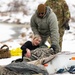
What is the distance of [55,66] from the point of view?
627cm

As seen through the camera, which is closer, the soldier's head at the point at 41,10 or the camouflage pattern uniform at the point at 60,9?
the soldier's head at the point at 41,10

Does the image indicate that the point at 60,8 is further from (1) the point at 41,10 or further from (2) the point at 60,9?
(1) the point at 41,10

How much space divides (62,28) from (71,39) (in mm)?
4205

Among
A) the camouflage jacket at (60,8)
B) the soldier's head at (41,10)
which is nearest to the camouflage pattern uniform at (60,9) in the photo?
the camouflage jacket at (60,8)

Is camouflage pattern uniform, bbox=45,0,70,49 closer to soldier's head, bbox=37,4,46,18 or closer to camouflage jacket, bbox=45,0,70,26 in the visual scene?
camouflage jacket, bbox=45,0,70,26

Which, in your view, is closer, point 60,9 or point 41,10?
point 41,10

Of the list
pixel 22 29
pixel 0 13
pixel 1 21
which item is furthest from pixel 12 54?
pixel 0 13

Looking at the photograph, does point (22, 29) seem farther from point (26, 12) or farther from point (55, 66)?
point (55, 66)

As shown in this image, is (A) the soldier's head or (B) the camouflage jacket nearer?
(A) the soldier's head

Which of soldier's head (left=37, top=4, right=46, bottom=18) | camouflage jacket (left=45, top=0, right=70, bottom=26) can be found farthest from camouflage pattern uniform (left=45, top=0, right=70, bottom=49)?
soldier's head (left=37, top=4, right=46, bottom=18)

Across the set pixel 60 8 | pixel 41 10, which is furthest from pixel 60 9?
pixel 41 10

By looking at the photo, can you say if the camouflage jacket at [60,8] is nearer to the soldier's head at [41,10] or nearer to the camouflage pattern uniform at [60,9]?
the camouflage pattern uniform at [60,9]

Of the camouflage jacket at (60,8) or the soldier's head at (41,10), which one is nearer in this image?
the soldier's head at (41,10)

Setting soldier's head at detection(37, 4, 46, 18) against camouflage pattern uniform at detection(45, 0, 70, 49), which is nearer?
soldier's head at detection(37, 4, 46, 18)
